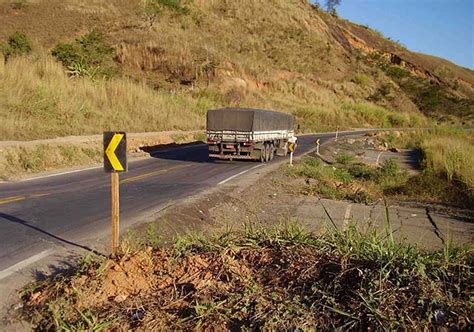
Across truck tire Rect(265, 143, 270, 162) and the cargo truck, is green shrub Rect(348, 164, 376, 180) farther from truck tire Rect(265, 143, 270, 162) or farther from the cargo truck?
truck tire Rect(265, 143, 270, 162)

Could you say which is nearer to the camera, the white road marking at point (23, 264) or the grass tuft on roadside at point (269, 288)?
the grass tuft on roadside at point (269, 288)

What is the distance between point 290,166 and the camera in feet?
68.1

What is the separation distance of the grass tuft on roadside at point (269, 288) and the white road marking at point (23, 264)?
0.85 metres

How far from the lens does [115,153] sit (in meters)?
6.36

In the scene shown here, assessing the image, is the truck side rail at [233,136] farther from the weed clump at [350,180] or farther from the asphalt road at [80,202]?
the weed clump at [350,180]

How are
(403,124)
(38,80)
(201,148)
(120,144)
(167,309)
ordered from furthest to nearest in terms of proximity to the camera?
(403,124)
(201,148)
(38,80)
(120,144)
(167,309)

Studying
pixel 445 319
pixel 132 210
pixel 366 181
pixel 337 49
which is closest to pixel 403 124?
pixel 337 49

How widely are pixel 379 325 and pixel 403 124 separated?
7883 cm

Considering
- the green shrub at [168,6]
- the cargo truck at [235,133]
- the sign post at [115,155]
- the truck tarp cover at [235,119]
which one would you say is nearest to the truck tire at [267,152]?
the cargo truck at [235,133]

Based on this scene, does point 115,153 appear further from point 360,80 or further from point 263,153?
point 360,80

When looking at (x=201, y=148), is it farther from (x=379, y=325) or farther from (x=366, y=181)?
(x=379, y=325)

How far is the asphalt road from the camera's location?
7492mm

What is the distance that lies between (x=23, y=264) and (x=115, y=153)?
6.21 ft

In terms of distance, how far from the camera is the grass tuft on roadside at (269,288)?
13.4 feet
